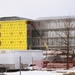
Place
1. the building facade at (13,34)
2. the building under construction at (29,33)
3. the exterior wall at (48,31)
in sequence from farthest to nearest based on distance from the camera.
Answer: the building facade at (13,34), the building under construction at (29,33), the exterior wall at (48,31)

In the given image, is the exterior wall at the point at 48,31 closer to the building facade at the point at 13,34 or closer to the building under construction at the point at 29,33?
the building under construction at the point at 29,33

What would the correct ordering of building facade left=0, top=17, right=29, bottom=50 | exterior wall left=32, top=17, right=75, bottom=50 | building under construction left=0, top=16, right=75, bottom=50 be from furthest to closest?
building facade left=0, top=17, right=29, bottom=50
building under construction left=0, top=16, right=75, bottom=50
exterior wall left=32, top=17, right=75, bottom=50

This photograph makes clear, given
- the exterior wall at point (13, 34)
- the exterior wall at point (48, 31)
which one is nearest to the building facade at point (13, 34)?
the exterior wall at point (13, 34)

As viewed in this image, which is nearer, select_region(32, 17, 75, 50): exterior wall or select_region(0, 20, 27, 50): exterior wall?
select_region(32, 17, 75, 50): exterior wall

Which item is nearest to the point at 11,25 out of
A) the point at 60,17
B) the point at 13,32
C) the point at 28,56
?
the point at 13,32

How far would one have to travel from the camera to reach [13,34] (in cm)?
9056

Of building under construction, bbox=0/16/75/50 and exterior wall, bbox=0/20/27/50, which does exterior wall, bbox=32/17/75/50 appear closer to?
building under construction, bbox=0/16/75/50

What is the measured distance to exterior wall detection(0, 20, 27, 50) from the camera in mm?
88500

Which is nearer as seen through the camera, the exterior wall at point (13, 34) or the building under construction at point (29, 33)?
the building under construction at point (29, 33)

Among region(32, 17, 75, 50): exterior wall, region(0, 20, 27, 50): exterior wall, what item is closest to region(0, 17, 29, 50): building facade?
region(0, 20, 27, 50): exterior wall

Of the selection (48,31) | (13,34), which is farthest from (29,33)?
(48,31)

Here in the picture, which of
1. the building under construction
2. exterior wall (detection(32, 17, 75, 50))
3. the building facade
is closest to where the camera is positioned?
exterior wall (detection(32, 17, 75, 50))

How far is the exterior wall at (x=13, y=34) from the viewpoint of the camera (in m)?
88.5

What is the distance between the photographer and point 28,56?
2975cm
